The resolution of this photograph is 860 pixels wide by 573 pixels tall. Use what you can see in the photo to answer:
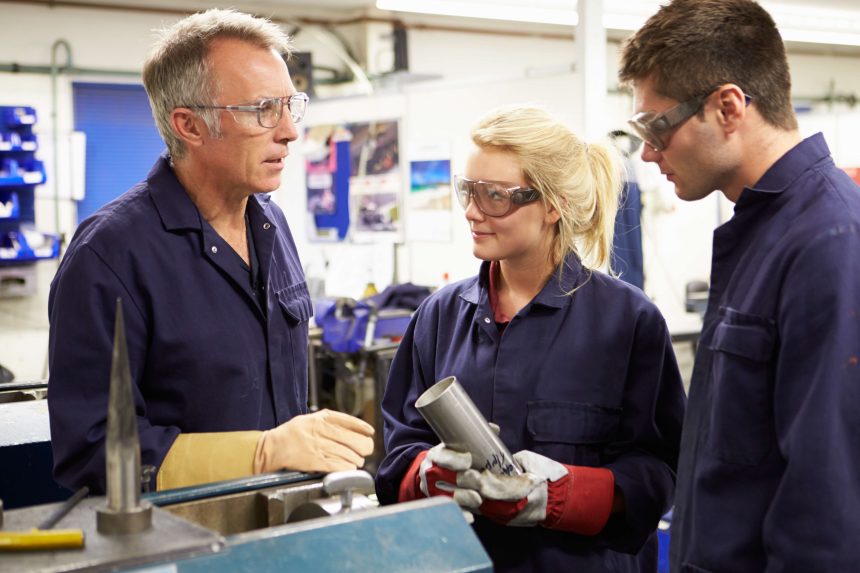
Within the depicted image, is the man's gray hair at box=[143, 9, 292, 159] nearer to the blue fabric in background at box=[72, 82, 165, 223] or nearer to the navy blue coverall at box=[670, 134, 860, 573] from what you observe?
the navy blue coverall at box=[670, 134, 860, 573]

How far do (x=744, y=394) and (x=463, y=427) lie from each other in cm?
42

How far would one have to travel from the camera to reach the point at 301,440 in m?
1.44

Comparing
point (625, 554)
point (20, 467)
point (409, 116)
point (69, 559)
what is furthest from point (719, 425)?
point (409, 116)

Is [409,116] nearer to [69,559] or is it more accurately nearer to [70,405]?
[70,405]

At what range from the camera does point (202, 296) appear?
1.70 meters

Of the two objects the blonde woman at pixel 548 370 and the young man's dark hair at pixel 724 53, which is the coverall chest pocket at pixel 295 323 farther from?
the young man's dark hair at pixel 724 53

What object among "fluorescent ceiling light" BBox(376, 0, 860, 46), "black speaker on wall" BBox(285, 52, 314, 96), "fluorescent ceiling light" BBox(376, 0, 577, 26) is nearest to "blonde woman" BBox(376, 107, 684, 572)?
"fluorescent ceiling light" BBox(376, 0, 860, 46)

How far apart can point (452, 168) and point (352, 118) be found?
3.43 ft

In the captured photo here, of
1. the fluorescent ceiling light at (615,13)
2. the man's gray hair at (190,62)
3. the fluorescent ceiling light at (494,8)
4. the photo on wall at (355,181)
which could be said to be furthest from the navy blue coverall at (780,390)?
the fluorescent ceiling light at (494,8)

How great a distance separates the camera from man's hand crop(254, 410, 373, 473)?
4.66ft

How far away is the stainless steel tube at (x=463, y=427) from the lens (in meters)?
1.45

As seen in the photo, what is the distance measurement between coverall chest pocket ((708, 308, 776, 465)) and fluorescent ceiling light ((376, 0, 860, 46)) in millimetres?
4310

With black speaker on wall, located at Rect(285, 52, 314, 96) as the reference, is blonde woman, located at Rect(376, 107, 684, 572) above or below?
below

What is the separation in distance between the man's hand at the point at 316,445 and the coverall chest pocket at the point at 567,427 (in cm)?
32
